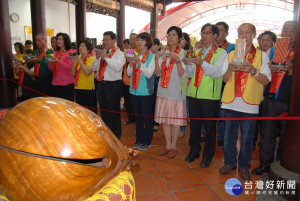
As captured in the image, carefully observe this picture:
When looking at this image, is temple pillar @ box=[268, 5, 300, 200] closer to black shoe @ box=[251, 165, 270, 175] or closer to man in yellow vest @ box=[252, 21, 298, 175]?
man in yellow vest @ box=[252, 21, 298, 175]

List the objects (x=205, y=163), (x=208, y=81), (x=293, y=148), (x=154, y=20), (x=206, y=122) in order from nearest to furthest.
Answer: (x=293, y=148) → (x=208, y=81) → (x=206, y=122) → (x=205, y=163) → (x=154, y=20)

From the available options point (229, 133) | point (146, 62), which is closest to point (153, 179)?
point (229, 133)

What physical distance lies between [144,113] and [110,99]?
0.59 meters

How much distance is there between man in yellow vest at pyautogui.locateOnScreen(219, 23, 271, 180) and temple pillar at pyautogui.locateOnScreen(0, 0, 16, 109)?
12.6 ft

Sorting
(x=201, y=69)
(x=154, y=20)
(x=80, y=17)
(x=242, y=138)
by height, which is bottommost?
(x=242, y=138)

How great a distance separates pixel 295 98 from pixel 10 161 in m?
2.28

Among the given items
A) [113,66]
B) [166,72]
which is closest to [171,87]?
[166,72]

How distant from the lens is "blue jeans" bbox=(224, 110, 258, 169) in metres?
2.71

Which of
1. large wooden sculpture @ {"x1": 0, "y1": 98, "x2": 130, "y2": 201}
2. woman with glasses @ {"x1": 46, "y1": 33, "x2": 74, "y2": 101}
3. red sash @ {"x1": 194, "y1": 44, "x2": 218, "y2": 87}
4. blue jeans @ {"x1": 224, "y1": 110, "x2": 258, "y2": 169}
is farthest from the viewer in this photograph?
woman with glasses @ {"x1": 46, "y1": 33, "x2": 74, "y2": 101}

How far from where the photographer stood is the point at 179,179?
2.80m

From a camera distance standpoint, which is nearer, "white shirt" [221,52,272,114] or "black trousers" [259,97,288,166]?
"white shirt" [221,52,272,114]

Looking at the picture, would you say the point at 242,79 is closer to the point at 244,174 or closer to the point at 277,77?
the point at 277,77

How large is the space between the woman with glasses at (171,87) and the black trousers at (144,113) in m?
0.20

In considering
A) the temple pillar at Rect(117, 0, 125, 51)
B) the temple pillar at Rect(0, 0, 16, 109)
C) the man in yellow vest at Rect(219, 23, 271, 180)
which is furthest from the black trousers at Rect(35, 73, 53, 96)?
the temple pillar at Rect(117, 0, 125, 51)
